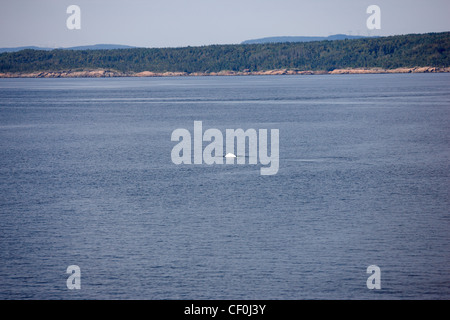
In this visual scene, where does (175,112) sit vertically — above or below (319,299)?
above

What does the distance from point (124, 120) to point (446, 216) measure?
5930 centimetres

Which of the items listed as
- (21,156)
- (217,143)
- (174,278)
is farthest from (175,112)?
(174,278)

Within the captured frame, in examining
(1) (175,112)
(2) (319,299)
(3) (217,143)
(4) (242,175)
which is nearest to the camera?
(2) (319,299)

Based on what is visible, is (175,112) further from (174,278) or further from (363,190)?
(174,278)

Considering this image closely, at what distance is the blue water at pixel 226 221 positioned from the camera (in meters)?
24.0

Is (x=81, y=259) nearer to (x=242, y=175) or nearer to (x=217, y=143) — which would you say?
(x=242, y=175)

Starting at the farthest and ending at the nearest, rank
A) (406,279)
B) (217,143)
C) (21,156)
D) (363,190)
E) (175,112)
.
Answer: (175,112), (217,143), (21,156), (363,190), (406,279)

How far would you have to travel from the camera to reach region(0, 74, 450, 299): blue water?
24.0 metres

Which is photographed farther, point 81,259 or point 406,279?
point 81,259

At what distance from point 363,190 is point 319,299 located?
1665 centimetres

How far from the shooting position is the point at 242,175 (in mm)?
42938

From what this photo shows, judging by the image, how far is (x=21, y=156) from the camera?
5347 cm

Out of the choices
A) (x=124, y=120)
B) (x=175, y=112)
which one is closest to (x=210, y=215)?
(x=124, y=120)

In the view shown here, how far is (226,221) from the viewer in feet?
104
